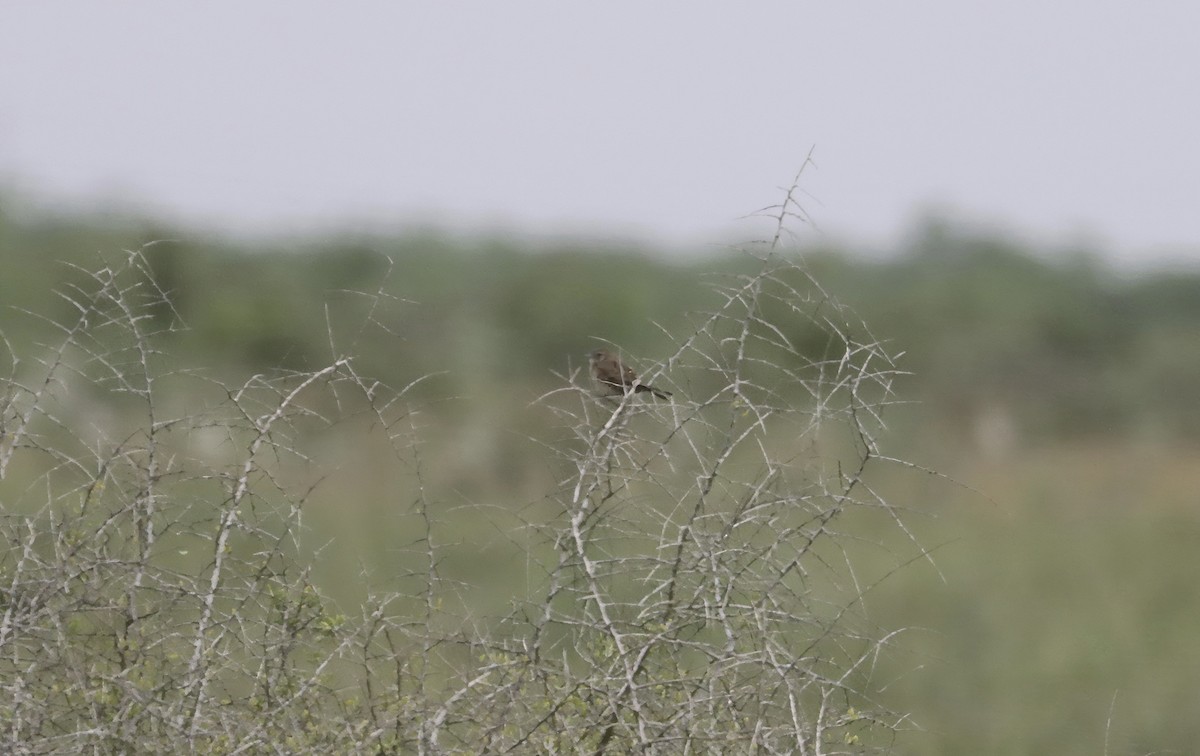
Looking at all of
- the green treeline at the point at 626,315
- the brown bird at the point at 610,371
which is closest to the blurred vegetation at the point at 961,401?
the green treeline at the point at 626,315

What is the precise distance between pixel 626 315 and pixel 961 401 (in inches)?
185

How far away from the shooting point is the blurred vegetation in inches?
615

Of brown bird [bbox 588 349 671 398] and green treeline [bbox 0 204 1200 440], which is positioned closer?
brown bird [bbox 588 349 671 398]

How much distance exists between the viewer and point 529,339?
21.3 meters

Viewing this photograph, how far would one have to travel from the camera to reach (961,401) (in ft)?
73.6

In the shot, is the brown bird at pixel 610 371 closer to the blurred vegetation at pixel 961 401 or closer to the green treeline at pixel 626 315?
the blurred vegetation at pixel 961 401

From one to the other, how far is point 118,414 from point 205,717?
5.85 ft

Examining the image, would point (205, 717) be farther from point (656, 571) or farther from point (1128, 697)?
point (1128, 697)

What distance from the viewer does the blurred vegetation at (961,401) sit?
51.2 feet

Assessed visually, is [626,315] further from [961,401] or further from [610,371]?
[610,371]

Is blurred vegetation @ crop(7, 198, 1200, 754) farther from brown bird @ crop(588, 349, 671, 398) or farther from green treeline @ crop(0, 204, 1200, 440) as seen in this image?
brown bird @ crop(588, 349, 671, 398)

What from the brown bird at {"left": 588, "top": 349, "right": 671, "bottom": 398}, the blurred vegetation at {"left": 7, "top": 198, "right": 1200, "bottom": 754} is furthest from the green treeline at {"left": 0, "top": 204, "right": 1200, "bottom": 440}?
the brown bird at {"left": 588, "top": 349, "right": 671, "bottom": 398}

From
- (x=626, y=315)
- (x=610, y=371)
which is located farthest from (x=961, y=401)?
(x=610, y=371)

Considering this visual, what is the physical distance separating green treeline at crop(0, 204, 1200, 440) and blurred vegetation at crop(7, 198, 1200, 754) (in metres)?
0.05
